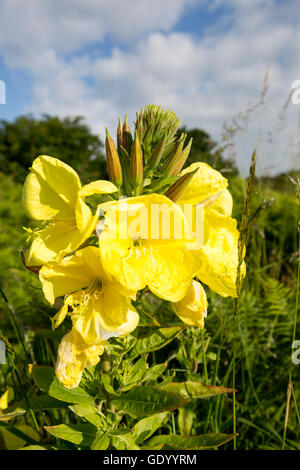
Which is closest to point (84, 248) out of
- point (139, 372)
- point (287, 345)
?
point (139, 372)

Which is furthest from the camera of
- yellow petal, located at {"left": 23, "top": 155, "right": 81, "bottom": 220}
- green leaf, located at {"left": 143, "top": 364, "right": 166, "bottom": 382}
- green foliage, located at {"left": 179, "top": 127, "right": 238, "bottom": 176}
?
green foliage, located at {"left": 179, "top": 127, "right": 238, "bottom": 176}

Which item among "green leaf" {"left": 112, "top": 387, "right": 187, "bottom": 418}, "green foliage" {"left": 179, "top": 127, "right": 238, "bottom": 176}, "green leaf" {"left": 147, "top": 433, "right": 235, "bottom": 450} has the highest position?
"green foliage" {"left": 179, "top": 127, "right": 238, "bottom": 176}

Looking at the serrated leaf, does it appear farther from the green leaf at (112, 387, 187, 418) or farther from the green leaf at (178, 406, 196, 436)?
the green leaf at (178, 406, 196, 436)

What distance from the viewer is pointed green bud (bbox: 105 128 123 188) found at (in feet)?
3.16

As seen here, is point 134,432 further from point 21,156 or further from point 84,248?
point 21,156

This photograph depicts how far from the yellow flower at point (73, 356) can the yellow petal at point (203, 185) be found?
0.48 m

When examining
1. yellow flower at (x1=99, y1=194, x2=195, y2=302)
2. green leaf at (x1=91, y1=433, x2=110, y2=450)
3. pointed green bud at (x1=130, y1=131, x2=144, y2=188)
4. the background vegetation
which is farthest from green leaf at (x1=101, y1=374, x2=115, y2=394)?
pointed green bud at (x1=130, y1=131, x2=144, y2=188)

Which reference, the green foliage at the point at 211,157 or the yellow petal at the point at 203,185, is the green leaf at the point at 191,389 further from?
the green foliage at the point at 211,157

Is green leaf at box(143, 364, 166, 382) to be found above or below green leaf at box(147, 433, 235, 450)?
above

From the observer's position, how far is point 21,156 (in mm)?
12125

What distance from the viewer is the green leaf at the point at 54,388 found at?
3.46ft

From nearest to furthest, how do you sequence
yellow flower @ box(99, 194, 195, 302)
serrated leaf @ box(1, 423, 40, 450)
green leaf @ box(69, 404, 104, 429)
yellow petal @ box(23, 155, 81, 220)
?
yellow flower @ box(99, 194, 195, 302)
yellow petal @ box(23, 155, 81, 220)
green leaf @ box(69, 404, 104, 429)
serrated leaf @ box(1, 423, 40, 450)

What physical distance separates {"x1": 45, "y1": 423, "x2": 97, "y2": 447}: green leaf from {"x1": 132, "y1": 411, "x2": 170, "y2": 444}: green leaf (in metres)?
0.17

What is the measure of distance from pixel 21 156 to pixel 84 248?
12.4 m
